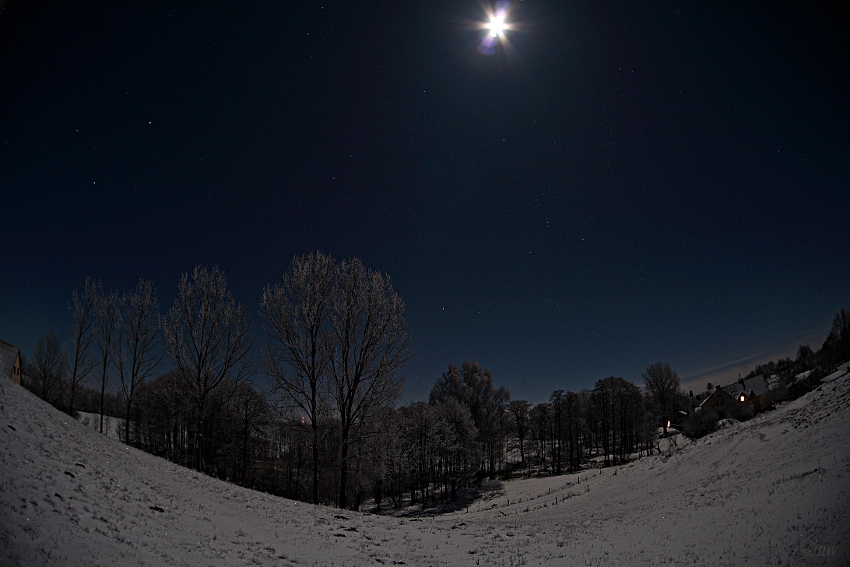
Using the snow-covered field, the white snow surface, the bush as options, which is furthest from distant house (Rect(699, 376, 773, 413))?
the white snow surface

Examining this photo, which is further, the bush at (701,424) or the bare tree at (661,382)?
the bare tree at (661,382)

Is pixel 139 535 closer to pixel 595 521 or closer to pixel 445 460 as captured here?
pixel 595 521

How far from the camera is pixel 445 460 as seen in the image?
148ft

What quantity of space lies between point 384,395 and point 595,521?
11.4m

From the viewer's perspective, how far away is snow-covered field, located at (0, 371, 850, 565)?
18.3 ft

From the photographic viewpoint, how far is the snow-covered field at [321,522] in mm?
5578

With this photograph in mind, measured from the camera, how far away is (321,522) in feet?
37.3

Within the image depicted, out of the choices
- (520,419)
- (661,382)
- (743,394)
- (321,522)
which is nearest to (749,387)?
(743,394)

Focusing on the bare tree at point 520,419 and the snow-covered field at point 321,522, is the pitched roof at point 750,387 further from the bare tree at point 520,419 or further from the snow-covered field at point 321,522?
the snow-covered field at point 321,522

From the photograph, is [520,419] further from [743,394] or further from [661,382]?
[743,394]

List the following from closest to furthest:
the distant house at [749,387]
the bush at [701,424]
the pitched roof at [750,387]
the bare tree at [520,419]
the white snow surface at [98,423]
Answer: the white snow surface at [98,423]
the bush at [701,424]
the bare tree at [520,419]
the distant house at [749,387]
the pitched roof at [750,387]

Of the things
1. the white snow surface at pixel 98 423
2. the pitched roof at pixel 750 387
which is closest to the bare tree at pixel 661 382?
the pitched roof at pixel 750 387

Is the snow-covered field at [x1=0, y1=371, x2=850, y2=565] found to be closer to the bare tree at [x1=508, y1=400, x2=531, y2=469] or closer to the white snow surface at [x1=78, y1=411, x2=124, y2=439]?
the white snow surface at [x1=78, y1=411, x2=124, y2=439]

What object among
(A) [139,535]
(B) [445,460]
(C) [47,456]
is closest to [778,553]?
(A) [139,535]
